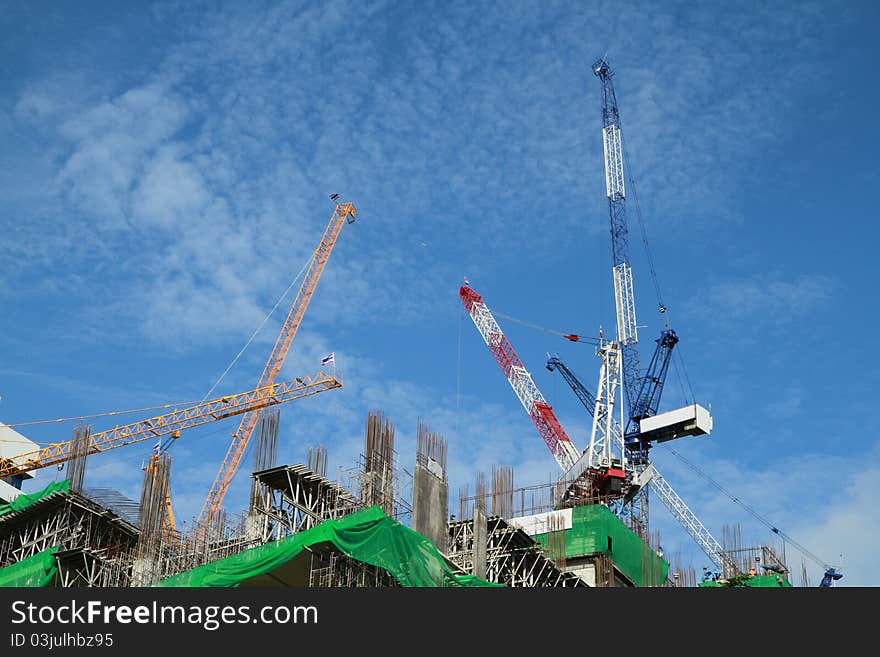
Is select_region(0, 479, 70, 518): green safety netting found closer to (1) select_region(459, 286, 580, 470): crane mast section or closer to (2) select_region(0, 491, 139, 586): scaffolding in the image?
(2) select_region(0, 491, 139, 586): scaffolding

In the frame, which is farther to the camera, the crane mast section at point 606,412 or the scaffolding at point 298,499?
the crane mast section at point 606,412

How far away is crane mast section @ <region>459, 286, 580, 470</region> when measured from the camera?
331 feet

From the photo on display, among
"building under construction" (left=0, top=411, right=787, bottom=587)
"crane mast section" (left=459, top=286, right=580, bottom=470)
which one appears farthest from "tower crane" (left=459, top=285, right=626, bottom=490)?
"building under construction" (left=0, top=411, right=787, bottom=587)

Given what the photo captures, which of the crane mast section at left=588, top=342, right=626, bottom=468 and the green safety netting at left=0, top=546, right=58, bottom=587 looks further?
the crane mast section at left=588, top=342, right=626, bottom=468

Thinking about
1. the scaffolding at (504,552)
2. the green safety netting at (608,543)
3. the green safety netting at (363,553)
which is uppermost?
the green safety netting at (608,543)

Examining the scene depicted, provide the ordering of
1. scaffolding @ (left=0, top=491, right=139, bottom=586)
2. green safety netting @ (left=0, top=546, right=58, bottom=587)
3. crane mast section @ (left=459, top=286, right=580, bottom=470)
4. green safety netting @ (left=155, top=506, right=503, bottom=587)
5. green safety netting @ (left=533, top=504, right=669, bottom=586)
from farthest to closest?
crane mast section @ (left=459, top=286, right=580, bottom=470) → green safety netting @ (left=533, top=504, right=669, bottom=586) → scaffolding @ (left=0, top=491, right=139, bottom=586) → green safety netting @ (left=0, top=546, right=58, bottom=587) → green safety netting @ (left=155, top=506, right=503, bottom=587)

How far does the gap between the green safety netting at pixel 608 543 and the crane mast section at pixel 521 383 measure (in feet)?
89.6

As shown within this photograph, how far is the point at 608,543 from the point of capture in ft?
224

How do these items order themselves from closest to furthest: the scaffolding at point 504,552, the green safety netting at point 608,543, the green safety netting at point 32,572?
the green safety netting at point 32,572, the scaffolding at point 504,552, the green safety netting at point 608,543

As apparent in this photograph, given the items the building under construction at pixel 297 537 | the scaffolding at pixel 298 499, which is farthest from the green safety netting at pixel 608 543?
the scaffolding at pixel 298 499

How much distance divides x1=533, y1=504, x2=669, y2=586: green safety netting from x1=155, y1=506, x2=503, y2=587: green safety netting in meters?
26.9

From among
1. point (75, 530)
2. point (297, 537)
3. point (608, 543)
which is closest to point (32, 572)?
point (75, 530)

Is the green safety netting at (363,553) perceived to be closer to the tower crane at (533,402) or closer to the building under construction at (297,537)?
the building under construction at (297,537)

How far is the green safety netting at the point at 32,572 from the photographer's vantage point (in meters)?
49.9
